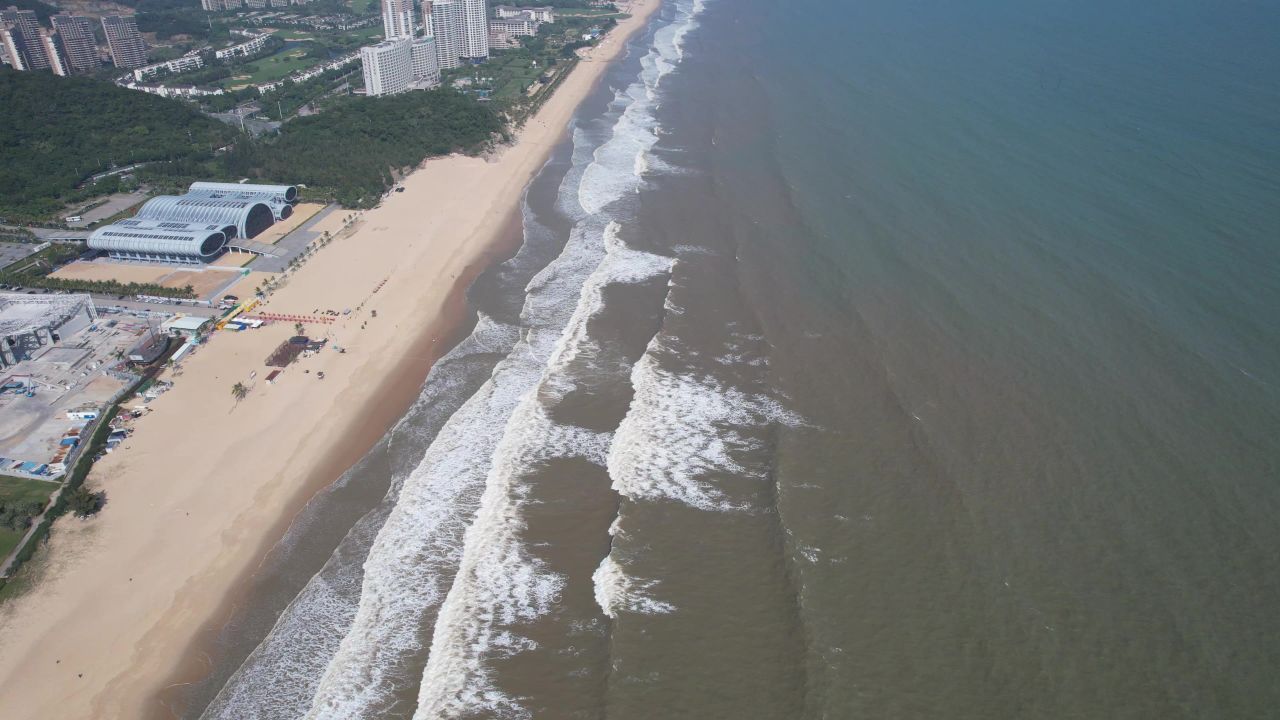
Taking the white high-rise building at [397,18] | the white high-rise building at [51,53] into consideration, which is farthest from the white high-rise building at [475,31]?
the white high-rise building at [51,53]

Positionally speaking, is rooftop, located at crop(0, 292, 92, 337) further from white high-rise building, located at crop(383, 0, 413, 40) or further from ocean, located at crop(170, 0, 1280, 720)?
white high-rise building, located at crop(383, 0, 413, 40)

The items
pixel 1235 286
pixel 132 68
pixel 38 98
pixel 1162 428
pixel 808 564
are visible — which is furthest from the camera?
pixel 132 68

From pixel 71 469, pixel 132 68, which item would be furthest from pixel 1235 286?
pixel 132 68

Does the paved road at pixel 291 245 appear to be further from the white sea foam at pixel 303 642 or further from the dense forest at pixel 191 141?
the white sea foam at pixel 303 642

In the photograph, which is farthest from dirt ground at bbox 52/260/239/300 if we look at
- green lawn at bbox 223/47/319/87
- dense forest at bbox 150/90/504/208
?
green lawn at bbox 223/47/319/87

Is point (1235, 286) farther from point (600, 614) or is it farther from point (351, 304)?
point (351, 304)

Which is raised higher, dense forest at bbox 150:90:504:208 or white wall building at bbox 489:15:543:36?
dense forest at bbox 150:90:504:208
